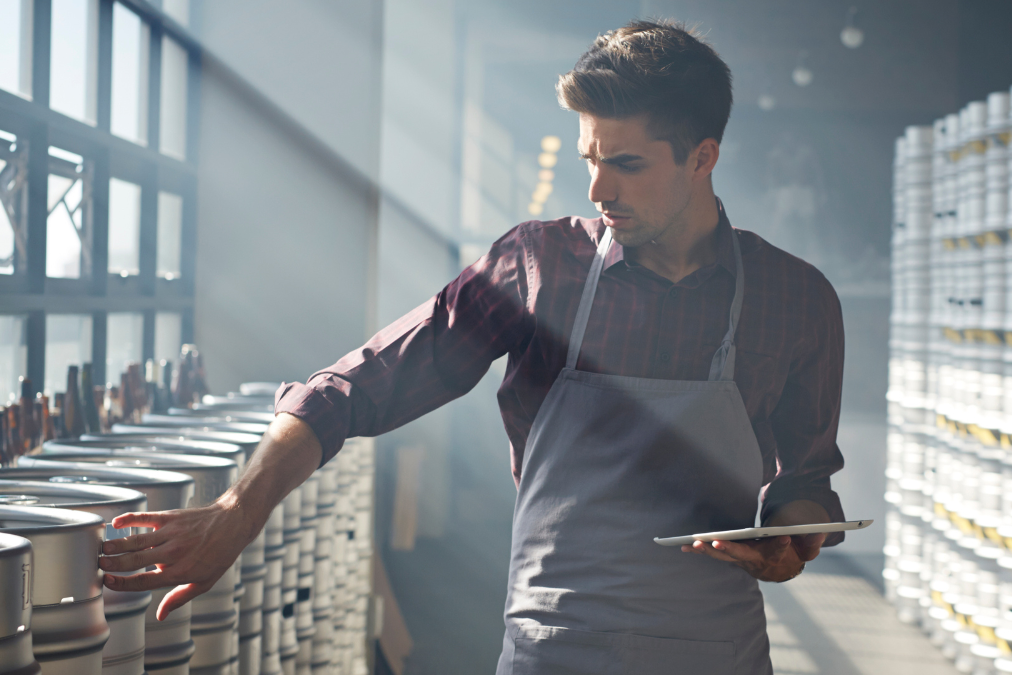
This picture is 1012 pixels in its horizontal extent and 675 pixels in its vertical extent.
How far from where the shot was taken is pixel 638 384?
1.15 meters

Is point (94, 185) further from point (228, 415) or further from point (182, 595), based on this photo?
point (182, 595)

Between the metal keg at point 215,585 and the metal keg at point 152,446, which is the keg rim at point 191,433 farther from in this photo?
the metal keg at point 215,585

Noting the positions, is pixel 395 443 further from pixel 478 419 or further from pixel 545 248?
pixel 545 248

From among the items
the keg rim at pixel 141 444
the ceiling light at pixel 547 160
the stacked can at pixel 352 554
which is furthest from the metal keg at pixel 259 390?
the ceiling light at pixel 547 160

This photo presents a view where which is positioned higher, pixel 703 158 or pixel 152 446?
pixel 703 158

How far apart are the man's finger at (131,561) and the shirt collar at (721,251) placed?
2.25ft

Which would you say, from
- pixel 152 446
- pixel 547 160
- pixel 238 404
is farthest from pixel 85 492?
pixel 547 160

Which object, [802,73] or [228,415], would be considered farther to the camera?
[802,73]

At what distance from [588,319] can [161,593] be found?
656mm

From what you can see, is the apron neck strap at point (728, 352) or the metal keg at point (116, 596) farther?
the apron neck strap at point (728, 352)

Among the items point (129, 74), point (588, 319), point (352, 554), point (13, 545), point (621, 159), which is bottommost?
A: point (352, 554)

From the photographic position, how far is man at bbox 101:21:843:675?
1069 mm

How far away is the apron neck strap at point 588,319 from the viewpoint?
3.82ft

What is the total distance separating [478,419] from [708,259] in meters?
3.48
